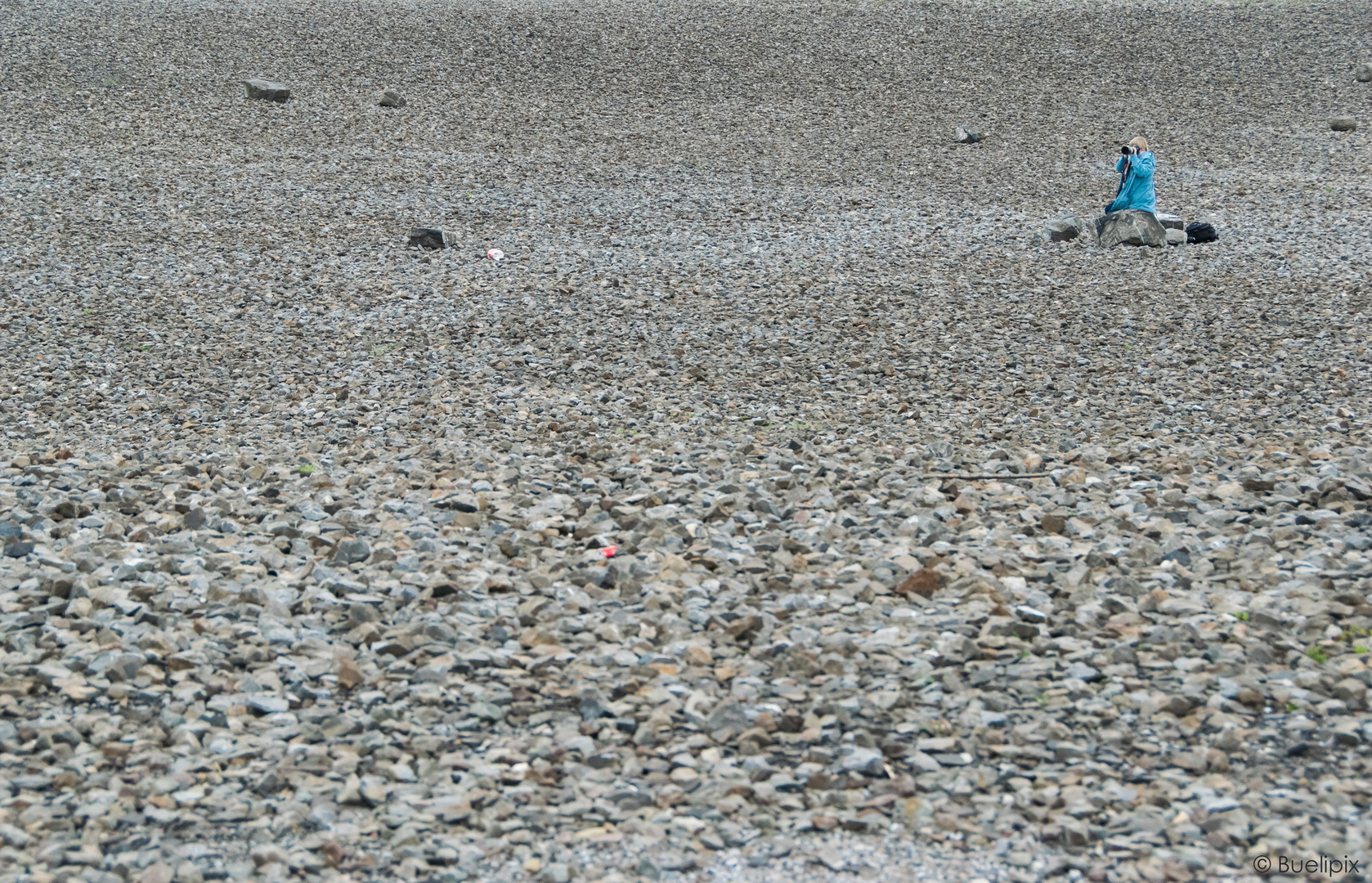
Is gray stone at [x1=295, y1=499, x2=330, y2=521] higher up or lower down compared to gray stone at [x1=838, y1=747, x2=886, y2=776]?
lower down

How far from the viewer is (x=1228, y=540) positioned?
282 inches

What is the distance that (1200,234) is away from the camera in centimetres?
1564

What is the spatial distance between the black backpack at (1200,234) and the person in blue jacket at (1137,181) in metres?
0.59

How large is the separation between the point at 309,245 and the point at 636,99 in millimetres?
10715

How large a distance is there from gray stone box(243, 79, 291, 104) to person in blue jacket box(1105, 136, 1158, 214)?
1696 centimetres

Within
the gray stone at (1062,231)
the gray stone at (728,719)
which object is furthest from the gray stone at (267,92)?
the gray stone at (728,719)

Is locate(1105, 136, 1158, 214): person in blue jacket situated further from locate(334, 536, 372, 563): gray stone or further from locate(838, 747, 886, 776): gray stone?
locate(838, 747, 886, 776): gray stone

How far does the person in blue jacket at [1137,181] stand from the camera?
51.9 feet

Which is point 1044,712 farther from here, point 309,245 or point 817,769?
point 309,245

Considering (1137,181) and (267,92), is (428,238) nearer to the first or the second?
(267,92)

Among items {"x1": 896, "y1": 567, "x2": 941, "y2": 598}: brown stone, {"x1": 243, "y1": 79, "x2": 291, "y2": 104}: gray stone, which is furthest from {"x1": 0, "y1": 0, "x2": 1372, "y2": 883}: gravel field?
{"x1": 243, "y1": 79, "x2": 291, "y2": 104}: gray stone

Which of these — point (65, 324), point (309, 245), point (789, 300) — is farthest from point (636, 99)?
point (65, 324)

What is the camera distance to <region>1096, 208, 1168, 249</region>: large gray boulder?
604 inches

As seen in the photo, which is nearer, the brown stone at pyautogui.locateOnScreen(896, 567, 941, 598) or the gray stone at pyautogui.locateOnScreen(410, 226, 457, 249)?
the brown stone at pyautogui.locateOnScreen(896, 567, 941, 598)
